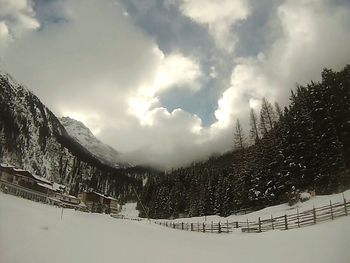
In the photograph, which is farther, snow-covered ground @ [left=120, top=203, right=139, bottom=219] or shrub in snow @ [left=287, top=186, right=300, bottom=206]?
snow-covered ground @ [left=120, top=203, right=139, bottom=219]

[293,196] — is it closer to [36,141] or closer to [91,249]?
[91,249]

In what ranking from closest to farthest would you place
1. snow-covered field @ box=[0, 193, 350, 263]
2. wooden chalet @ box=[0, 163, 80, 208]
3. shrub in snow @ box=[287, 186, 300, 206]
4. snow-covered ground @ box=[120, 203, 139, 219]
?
snow-covered field @ box=[0, 193, 350, 263]
wooden chalet @ box=[0, 163, 80, 208]
shrub in snow @ box=[287, 186, 300, 206]
snow-covered ground @ box=[120, 203, 139, 219]

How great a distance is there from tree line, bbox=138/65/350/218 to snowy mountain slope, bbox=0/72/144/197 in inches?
321

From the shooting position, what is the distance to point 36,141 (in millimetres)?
11602

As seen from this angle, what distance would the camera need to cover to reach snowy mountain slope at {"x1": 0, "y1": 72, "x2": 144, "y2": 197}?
30.9ft

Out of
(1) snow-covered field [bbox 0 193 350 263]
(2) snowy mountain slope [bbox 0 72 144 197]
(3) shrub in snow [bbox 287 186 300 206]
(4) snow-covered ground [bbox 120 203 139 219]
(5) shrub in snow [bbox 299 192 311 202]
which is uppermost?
(4) snow-covered ground [bbox 120 203 139 219]

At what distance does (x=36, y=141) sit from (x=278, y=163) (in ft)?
112

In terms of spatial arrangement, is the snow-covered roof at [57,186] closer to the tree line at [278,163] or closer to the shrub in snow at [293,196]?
the tree line at [278,163]

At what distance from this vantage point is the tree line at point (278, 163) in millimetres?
13977

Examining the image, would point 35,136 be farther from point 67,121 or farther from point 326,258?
point 326,258

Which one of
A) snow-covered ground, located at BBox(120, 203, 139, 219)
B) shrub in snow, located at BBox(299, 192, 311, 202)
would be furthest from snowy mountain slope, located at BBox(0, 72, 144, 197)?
snow-covered ground, located at BBox(120, 203, 139, 219)

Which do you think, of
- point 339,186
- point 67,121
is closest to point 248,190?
point 339,186

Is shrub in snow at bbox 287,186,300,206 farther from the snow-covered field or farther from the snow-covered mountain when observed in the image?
the snow-covered mountain

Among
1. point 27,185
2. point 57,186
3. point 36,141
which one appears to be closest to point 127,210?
point 57,186
